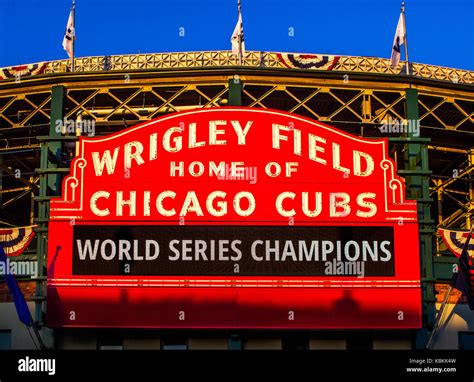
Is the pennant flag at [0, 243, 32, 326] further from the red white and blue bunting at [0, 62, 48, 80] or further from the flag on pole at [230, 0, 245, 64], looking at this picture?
the red white and blue bunting at [0, 62, 48, 80]

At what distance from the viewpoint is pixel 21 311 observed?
24672mm

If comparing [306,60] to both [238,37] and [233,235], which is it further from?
[233,235]

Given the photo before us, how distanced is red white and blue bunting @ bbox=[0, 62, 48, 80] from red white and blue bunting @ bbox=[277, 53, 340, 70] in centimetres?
1332

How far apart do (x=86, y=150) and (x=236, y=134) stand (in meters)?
4.95

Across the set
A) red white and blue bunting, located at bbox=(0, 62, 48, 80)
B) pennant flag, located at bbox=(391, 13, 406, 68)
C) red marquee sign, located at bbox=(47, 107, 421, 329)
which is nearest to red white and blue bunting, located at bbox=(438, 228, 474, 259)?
red marquee sign, located at bbox=(47, 107, 421, 329)

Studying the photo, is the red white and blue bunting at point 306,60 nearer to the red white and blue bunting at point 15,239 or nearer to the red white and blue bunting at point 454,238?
the red white and blue bunting at point 454,238

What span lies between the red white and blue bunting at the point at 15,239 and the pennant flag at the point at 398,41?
1526 centimetres

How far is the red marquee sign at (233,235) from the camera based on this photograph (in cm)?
2505

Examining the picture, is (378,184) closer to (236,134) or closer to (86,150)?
(236,134)

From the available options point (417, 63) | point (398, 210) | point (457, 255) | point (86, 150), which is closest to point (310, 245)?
point (398, 210)

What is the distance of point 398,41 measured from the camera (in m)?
31.8

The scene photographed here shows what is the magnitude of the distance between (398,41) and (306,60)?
11.9 m

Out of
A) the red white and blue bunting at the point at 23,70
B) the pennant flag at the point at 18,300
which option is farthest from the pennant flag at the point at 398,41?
the red white and blue bunting at the point at 23,70

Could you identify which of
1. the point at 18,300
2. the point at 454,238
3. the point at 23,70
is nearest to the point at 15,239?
the point at 18,300
